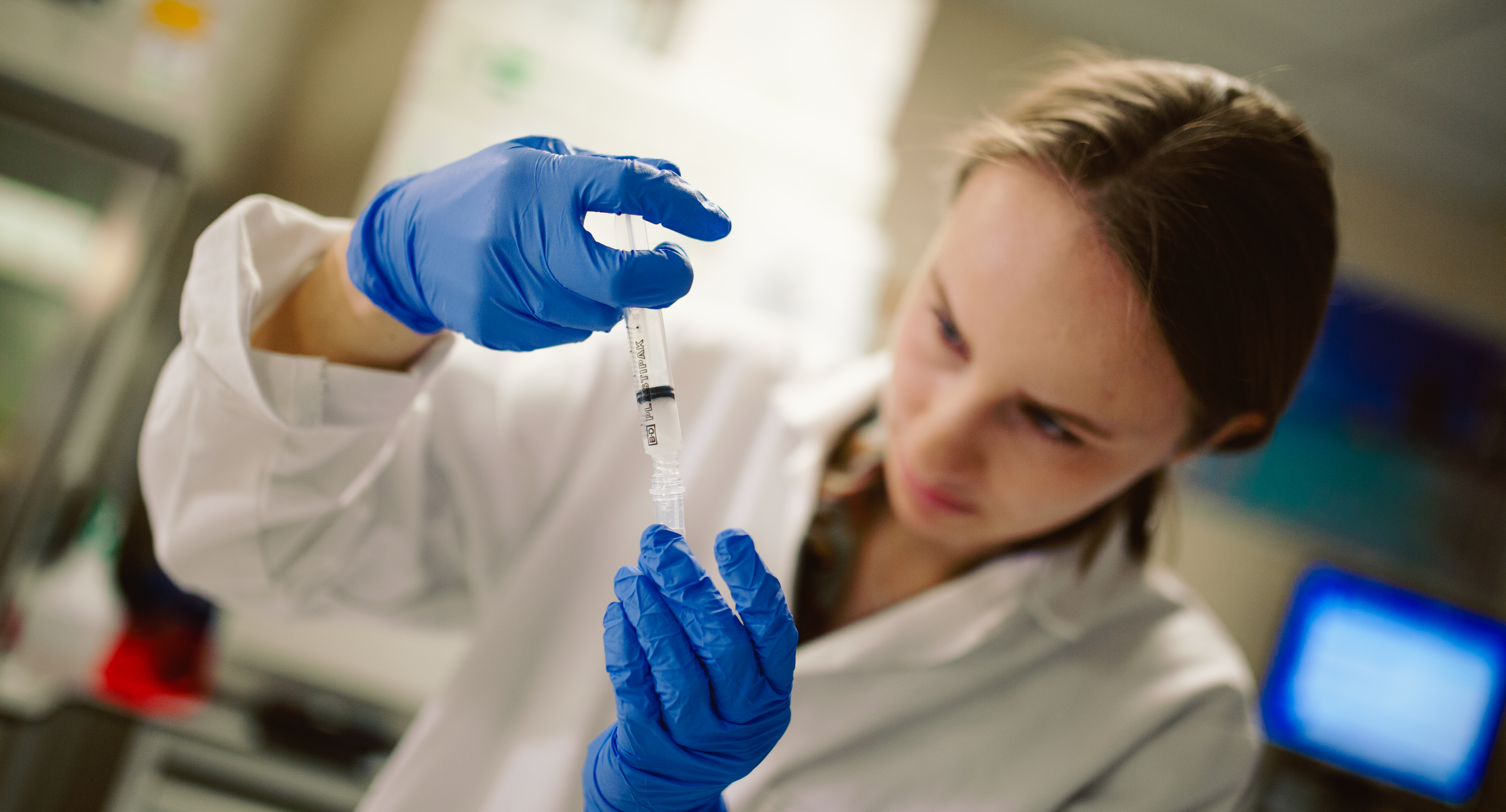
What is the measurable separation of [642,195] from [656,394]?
0.60ft

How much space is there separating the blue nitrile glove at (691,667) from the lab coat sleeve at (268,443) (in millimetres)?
324

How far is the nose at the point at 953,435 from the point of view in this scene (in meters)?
0.83

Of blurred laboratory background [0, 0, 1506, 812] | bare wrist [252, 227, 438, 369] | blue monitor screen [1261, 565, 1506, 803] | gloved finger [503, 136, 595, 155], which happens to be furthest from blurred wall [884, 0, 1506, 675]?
bare wrist [252, 227, 438, 369]

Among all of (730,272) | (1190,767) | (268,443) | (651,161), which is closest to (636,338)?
(651,161)

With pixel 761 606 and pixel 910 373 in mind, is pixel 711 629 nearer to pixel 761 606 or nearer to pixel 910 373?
pixel 761 606

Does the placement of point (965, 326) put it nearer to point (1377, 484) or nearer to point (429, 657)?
point (429, 657)

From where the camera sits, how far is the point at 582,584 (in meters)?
1.03

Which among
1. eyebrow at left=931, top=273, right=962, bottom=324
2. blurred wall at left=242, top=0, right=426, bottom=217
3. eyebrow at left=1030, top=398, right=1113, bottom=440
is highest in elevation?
eyebrow at left=931, top=273, right=962, bottom=324

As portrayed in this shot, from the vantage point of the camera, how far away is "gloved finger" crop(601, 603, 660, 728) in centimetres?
65

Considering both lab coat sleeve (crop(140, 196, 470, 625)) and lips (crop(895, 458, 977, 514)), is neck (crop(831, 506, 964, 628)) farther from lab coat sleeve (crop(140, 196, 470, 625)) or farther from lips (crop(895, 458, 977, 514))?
lab coat sleeve (crop(140, 196, 470, 625))

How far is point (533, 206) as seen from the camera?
26.5 inches

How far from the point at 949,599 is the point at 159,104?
182 cm

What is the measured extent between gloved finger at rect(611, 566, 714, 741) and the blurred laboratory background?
684mm

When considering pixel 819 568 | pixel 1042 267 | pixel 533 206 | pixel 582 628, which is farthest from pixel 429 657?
pixel 1042 267
